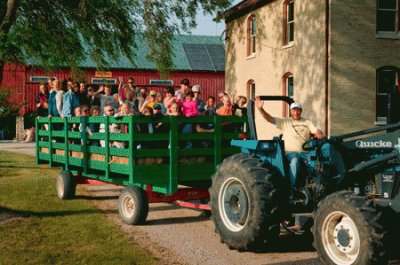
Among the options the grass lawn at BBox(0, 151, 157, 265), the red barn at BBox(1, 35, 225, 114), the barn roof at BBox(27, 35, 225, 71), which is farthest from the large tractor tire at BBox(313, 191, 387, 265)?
the barn roof at BBox(27, 35, 225, 71)

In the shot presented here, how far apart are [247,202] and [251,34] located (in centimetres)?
2086

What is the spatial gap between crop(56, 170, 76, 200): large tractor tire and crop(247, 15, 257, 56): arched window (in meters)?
17.0

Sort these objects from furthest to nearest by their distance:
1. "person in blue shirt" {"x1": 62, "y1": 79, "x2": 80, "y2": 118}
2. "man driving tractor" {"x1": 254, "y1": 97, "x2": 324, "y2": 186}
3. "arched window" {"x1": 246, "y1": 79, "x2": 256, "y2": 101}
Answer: "arched window" {"x1": 246, "y1": 79, "x2": 256, "y2": 101}
"person in blue shirt" {"x1": 62, "y1": 79, "x2": 80, "y2": 118}
"man driving tractor" {"x1": 254, "y1": 97, "x2": 324, "y2": 186}

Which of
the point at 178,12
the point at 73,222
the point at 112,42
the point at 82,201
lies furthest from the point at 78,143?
the point at 178,12

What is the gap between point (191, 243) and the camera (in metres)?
7.05

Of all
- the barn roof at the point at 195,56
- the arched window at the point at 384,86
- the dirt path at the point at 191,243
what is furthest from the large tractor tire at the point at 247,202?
the barn roof at the point at 195,56

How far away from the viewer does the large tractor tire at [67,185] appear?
10469mm

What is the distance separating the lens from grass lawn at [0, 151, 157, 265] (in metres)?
6.19

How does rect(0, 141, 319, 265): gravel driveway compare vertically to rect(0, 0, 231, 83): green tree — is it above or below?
below

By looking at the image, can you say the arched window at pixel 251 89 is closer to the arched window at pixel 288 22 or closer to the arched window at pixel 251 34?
the arched window at pixel 251 34

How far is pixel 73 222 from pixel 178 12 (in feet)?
49.1

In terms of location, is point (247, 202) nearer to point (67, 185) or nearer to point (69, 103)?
point (67, 185)

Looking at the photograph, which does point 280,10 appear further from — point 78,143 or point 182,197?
point 182,197

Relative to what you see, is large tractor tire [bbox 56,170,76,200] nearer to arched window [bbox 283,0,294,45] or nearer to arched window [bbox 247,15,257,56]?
arched window [bbox 283,0,294,45]
